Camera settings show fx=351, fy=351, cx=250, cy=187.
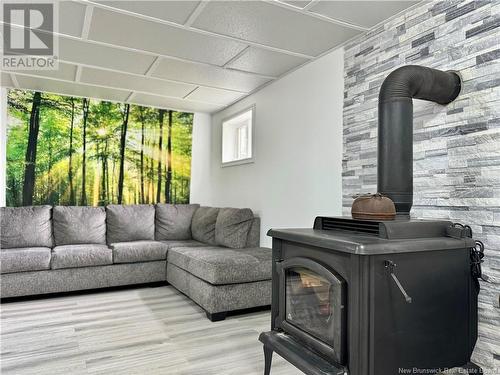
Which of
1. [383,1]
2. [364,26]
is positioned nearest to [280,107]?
[364,26]

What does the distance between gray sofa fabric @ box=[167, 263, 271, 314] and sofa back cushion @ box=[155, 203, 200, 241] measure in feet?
4.41

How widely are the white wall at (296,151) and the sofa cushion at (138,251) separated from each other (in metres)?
1.11

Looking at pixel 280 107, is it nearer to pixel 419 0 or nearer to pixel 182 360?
pixel 419 0

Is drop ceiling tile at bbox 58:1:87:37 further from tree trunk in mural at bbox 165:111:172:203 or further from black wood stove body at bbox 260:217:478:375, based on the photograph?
tree trunk in mural at bbox 165:111:172:203

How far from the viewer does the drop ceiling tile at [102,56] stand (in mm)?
2887

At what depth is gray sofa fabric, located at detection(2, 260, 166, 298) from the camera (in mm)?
3393

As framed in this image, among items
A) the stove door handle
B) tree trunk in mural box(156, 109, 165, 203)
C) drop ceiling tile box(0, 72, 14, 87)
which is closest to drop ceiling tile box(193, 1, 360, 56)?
the stove door handle

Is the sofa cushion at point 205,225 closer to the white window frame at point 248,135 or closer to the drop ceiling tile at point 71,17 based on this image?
the white window frame at point 248,135

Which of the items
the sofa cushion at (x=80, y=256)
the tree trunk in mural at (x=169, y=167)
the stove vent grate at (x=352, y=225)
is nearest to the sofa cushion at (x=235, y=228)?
the sofa cushion at (x=80, y=256)

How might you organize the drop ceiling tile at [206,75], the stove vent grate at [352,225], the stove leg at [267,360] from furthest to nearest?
the drop ceiling tile at [206,75] < the stove leg at [267,360] < the stove vent grate at [352,225]

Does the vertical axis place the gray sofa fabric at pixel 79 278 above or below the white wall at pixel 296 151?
below

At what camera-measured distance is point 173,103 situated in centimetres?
465

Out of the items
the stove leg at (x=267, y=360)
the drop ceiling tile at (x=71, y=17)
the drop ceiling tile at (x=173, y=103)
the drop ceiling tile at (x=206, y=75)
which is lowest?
the stove leg at (x=267, y=360)

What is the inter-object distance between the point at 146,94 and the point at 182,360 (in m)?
3.10
